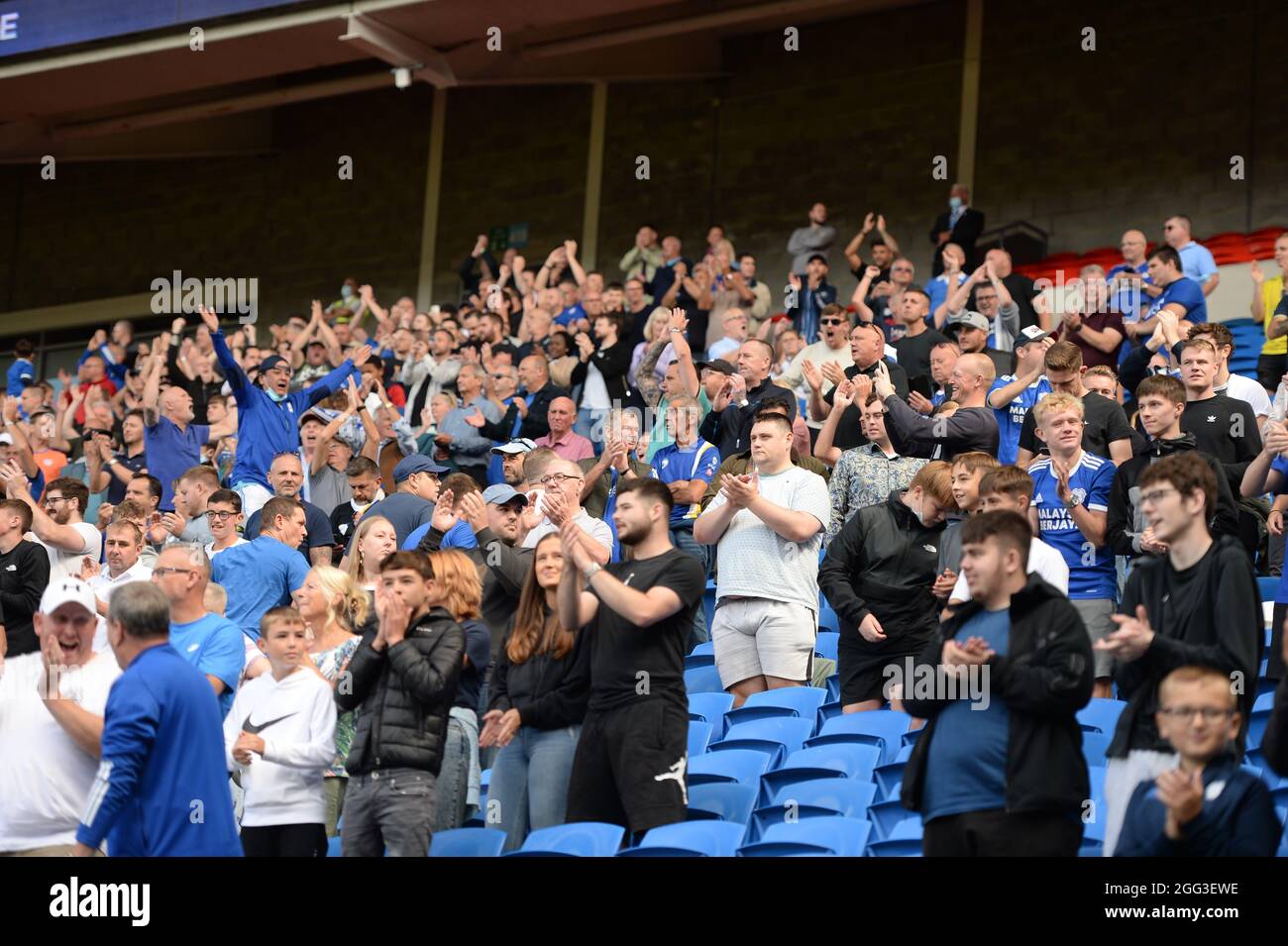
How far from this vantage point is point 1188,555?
4625mm

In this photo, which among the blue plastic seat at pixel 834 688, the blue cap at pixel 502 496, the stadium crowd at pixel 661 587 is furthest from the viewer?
the blue cap at pixel 502 496

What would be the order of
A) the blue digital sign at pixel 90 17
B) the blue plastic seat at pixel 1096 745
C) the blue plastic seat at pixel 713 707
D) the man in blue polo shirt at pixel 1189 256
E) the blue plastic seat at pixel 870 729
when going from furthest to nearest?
the blue digital sign at pixel 90 17 → the man in blue polo shirt at pixel 1189 256 → the blue plastic seat at pixel 713 707 → the blue plastic seat at pixel 870 729 → the blue plastic seat at pixel 1096 745

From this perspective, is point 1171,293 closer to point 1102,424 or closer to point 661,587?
point 1102,424

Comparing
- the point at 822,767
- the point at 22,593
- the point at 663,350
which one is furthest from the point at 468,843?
the point at 663,350

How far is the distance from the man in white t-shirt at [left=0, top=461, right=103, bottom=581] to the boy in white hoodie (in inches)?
111

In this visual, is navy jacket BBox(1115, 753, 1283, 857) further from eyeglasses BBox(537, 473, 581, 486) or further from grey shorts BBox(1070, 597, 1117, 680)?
eyeglasses BBox(537, 473, 581, 486)

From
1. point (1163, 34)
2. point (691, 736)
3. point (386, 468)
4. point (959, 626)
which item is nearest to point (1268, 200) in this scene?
point (1163, 34)

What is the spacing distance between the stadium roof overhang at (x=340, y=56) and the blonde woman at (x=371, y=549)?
8.91 meters

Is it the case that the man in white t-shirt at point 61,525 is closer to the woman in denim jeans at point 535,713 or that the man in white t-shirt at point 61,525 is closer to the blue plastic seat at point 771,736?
→ the woman in denim jeans at point 535,713

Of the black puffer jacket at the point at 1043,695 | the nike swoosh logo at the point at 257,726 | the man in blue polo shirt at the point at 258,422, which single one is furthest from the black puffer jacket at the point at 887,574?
the man in blue polo shirt at the point at 258,422

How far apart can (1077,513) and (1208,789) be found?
275 centimetres

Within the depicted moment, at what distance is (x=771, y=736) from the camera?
6.25 m

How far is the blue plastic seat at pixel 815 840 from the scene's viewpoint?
5133 mm
